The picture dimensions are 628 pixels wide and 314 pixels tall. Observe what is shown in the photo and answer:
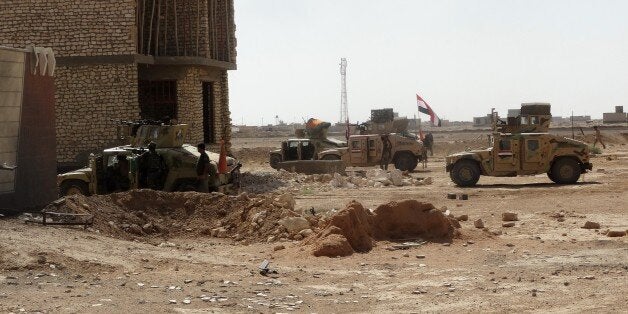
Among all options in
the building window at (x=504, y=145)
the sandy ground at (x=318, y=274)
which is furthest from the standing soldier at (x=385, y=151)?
the sandy ground at (x=318, y=274)

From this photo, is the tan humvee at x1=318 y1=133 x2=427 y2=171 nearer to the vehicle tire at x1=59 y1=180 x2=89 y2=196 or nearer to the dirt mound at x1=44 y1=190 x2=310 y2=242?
the vehicle tire at x1=59 y1=180 x2=89 y2=196

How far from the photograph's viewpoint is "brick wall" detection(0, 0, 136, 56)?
26594 millimetres

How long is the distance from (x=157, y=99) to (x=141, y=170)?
9.62 meters

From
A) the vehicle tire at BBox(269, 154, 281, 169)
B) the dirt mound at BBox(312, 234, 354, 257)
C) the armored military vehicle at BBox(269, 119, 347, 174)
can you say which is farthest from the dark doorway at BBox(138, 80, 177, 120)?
the dirt mound at BBox(312, 234, 354, 257)

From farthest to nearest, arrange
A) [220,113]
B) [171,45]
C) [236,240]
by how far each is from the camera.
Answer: [220,113] < [171,45] < [236,240]

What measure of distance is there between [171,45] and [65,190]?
9.78 meters

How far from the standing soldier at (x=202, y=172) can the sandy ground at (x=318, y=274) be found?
4490mm

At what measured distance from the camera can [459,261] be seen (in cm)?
1317

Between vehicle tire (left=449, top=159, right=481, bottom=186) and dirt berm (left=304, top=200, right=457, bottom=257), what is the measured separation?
11196mm

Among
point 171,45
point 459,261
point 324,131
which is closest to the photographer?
point 459,261

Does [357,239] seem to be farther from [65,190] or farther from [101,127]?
[101,127]

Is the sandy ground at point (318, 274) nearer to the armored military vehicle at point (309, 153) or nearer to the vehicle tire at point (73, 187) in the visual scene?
the vehicle tire at point (73, 187)

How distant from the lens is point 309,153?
34.3 meters

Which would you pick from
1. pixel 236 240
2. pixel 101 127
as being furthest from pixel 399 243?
pixel 101 127
